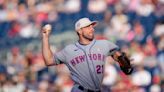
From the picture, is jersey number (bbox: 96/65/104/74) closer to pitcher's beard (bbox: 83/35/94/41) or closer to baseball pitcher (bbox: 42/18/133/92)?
baseball pitcher (bbox: 42/18/133/92)

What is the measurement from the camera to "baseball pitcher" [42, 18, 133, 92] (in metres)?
7.44

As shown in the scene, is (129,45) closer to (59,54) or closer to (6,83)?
(6,83)

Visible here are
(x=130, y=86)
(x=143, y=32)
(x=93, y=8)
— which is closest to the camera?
(x=130, y=86)

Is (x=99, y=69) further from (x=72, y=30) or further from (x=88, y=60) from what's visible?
(x=72, y=30)

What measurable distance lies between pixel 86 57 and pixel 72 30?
350 inches

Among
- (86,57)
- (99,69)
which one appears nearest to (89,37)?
(86,57)

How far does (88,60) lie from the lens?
7484mm

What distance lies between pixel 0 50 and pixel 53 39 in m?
1.80

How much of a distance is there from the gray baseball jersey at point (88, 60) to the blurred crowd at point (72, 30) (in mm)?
5967

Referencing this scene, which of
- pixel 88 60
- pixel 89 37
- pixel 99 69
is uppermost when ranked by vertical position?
pixel 89 37

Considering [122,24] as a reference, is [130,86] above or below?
below

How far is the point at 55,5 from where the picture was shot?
1727cm

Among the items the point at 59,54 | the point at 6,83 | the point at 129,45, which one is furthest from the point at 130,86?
the point at 59,54

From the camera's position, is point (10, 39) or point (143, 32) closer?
point (143, 32)
